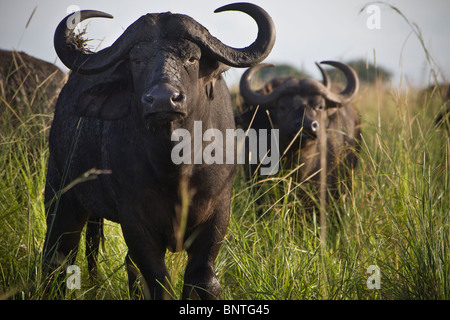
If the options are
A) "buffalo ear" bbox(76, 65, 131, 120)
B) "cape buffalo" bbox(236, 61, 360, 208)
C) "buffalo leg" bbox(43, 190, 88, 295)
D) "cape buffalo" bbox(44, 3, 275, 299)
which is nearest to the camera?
"cape buffalo" bbox(44, 3, 275, 299)

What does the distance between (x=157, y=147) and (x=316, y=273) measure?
1248mm

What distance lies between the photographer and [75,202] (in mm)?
3953

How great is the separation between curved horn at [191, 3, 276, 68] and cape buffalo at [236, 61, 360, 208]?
2738mm

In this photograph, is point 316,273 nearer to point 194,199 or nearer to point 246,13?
point 194,199

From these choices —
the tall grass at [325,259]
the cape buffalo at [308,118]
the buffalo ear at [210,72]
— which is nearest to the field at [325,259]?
the tall grass at [325,259]

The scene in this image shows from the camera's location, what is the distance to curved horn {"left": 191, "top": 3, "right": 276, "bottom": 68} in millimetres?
3113

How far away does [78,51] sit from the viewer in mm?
3371

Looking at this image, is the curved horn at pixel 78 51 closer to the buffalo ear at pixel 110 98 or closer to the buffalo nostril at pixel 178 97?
the buffalo ear at pixel 110 98

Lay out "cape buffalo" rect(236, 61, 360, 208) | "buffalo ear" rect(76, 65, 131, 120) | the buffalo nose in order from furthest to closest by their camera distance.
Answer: "cape buffalo" rect(236, 61, 360, 208) < "buffalo ear" rect(76, 65, 131, 120) < the buffalo nose

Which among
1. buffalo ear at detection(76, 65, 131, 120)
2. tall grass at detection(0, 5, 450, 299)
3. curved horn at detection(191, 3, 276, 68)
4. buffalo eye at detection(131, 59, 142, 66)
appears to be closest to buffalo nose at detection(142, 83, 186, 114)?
buffalo eye at detection(131, 59, 142, 66)

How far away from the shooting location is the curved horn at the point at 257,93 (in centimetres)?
682

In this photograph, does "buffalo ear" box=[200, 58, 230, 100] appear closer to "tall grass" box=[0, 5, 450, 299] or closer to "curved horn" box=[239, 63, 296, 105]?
"tall grass" box=[0, 5, 450, 299]

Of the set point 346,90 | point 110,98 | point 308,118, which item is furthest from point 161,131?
point 346,90
